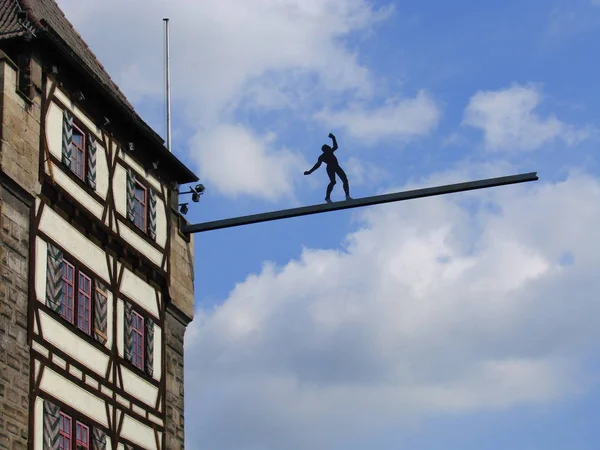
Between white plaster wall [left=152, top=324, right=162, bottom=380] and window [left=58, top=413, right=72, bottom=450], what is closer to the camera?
window [left=58, top=413, right=72, bottom=450]

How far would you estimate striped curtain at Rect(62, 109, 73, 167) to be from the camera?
29.7 m

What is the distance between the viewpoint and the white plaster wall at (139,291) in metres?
32.0

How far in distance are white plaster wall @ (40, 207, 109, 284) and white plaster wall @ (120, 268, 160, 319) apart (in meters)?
0.97

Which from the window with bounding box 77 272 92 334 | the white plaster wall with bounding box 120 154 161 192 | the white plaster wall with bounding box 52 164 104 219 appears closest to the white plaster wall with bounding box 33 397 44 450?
the window with bounding box 77 272 92 334

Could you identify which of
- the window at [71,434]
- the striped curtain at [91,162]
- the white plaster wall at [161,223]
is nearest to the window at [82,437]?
the window at [71,434]

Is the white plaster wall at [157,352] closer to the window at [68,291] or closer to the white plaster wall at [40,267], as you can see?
the window at [68,291]

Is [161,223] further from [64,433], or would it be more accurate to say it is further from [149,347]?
[64,433]

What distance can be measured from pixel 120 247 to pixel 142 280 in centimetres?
134

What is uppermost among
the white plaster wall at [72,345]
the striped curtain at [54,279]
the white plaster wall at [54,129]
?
the white plaster wall at [54,129]

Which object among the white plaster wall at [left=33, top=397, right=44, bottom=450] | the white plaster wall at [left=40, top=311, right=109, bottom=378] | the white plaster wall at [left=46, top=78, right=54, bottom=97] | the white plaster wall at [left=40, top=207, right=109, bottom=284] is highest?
the white plaster wall at [left=46, top=78, right=54, bottom=97]

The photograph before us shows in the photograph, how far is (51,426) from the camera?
90.9 ft

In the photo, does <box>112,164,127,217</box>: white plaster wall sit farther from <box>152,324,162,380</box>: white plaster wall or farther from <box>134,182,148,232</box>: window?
<box>152,324,162,380</box>: white plaster wall

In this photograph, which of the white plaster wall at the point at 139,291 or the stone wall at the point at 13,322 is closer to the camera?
the stone wall at the point at 13,322

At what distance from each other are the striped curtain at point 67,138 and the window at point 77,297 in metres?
2.05
